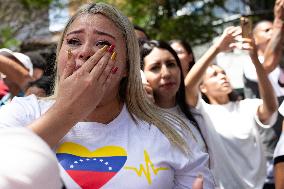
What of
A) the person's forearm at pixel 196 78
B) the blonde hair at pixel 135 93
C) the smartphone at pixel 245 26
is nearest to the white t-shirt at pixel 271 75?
the person's forearm at pixel 196 78

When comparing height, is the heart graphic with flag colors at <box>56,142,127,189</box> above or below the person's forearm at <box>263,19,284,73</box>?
above

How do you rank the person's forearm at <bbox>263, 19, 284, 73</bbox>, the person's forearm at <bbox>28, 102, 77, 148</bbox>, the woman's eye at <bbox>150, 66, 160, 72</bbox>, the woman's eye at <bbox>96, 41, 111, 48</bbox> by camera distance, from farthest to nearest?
the person's forearm at <bbox>263, 19, 284, 73</bbox> → the woman's eye at <bbox>150, 66, 160, 72</bbox> → the woman's eye at <bbox>96, 41, 111, 48</bbox> → the person's forearm at <bbox>28, 102, 77, 148</bbox>

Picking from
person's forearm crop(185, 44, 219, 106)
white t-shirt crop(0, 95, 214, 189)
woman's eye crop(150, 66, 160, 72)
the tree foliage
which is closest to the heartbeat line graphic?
white t-shirt crop(0, 95, 214, 189)

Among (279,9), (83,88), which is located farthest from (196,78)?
(83,88)

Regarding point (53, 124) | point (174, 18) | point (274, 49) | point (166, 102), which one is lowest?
point (174, 18)

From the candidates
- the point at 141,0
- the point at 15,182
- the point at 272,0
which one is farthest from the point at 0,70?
the point at 272,0

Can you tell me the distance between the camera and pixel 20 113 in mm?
1660

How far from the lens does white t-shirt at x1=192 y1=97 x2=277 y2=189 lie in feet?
11.6

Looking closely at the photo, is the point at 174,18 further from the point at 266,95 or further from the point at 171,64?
the point at 171,64

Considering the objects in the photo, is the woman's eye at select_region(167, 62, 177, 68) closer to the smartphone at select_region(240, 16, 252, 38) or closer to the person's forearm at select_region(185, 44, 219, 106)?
the person's forearm at select_region(185, 44, 219, 106)

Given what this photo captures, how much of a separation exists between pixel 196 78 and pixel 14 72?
1.17 m

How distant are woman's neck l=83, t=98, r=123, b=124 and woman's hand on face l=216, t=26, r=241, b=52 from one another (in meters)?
1.85

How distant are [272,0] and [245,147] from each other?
10136 mm

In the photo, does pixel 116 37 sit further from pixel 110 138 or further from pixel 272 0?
pixel 272 0
